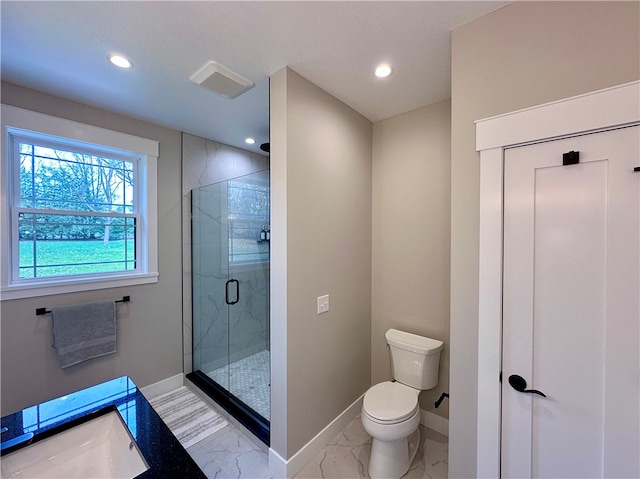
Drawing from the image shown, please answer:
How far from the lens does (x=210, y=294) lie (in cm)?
276

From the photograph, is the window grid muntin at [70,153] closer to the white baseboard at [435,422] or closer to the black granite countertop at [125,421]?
the black granite countertop at [125,421]

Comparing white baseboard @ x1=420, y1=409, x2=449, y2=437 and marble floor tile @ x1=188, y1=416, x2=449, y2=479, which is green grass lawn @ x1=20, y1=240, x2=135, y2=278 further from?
white baseboard @ x1=420, y1=409, x2=449, y2=437

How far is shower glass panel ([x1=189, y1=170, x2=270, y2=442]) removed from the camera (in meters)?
2.47

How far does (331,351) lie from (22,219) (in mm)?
2418

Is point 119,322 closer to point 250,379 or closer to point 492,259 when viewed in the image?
point 250,379

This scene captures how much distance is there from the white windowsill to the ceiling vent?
1.71m

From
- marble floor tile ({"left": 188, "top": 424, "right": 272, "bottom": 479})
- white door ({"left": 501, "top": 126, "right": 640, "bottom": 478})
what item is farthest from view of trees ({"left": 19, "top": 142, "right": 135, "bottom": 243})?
white door ({"left": 501, "top": 126, "right": 640, "bottom": 478})

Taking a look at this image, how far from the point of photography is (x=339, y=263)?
210 centimetres

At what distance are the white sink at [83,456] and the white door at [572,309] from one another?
151 centimetres

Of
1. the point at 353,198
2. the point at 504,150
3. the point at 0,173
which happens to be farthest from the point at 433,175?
the point at 0,173

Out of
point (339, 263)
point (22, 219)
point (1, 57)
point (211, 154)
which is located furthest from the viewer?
point (211, 154)

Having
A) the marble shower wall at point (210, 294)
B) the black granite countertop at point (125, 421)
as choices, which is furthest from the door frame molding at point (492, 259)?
the marble shower wall at point (210, 294)

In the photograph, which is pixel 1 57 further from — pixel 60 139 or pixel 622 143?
pixel 622 143

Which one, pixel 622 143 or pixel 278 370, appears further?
pixel 278 370
